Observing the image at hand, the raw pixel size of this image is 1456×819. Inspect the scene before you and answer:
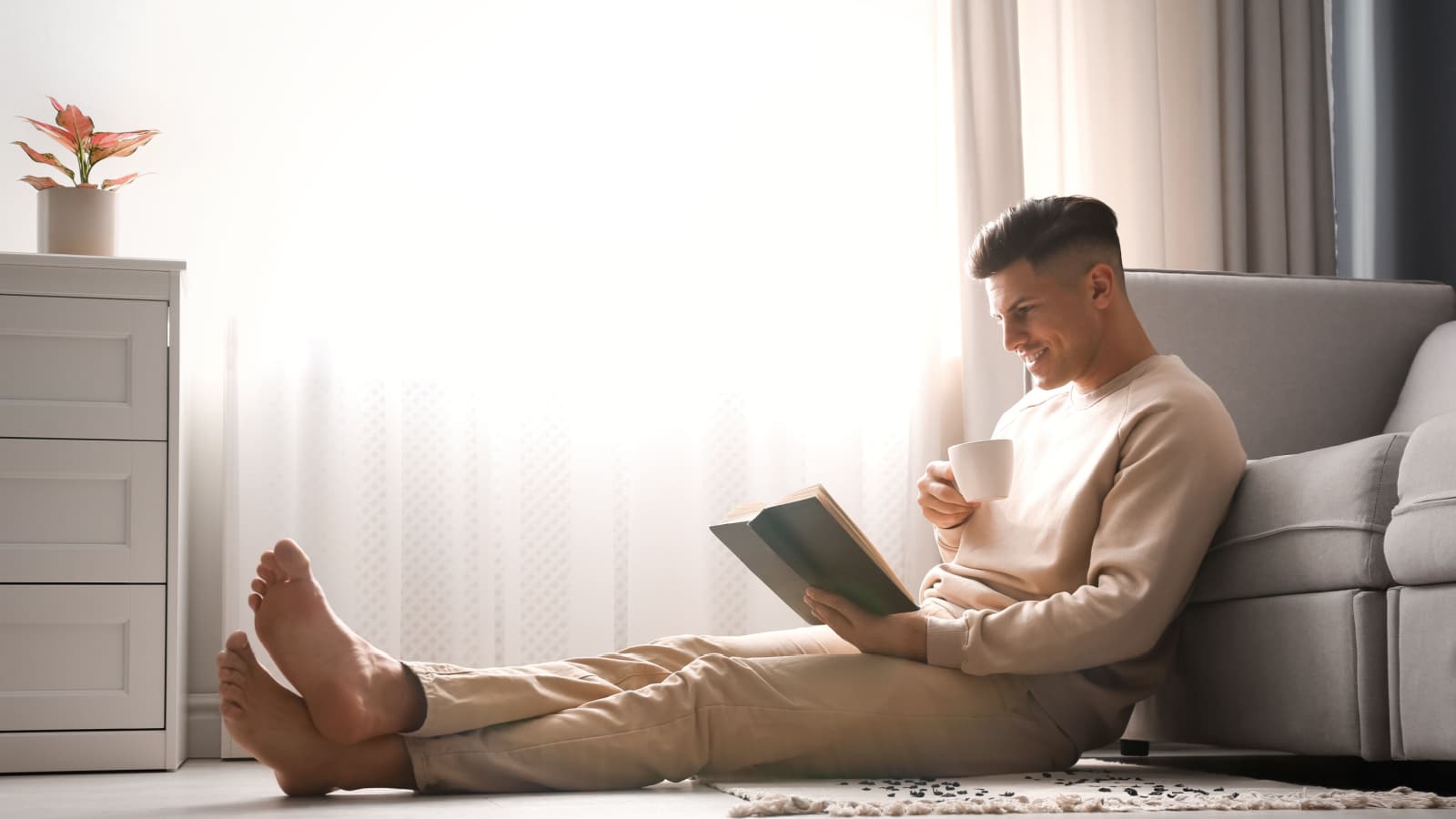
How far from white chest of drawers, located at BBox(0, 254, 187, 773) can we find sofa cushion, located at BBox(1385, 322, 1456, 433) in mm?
2145

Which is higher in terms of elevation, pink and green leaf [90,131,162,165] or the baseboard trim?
pink and green leaf [90,131,162,165]

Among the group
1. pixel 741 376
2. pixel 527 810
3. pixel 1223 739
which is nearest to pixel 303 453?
pixel 741 376

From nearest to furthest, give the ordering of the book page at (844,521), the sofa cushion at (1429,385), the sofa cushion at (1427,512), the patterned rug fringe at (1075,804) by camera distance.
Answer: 1. the patterned rug fringe at (1075,804)
2. the sofa cushion at (1427,512)
3. the book page at (844,521)
4. the sofa cushion at (1429,385)

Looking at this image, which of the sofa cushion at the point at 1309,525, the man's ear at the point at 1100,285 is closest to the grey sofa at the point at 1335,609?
the sofa cushion at the point at 1309,525

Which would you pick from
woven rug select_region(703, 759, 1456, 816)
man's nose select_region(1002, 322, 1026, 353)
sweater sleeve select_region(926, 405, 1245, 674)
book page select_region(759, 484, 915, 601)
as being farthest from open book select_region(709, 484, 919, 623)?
man's nose select_region(1002, 322, 1026, 353)

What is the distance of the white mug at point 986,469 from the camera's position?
1.76 meters

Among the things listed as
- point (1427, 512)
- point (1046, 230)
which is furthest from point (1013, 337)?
point (1427, 512)

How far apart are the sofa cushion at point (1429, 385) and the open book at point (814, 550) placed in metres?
1.12

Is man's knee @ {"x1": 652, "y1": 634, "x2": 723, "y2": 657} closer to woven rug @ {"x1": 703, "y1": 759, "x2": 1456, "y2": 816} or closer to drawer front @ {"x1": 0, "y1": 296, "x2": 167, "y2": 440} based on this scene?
woven rug @ {"x1": 703, "y1": 759, "x2": 1456, "y2": 816}

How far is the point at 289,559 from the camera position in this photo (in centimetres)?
159

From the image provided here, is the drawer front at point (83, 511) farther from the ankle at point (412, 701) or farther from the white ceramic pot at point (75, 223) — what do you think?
the ankle at point (412, 701)

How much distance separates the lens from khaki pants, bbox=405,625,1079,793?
1.58 metres

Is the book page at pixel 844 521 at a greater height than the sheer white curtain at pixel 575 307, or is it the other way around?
the sheer white curtain at pixel 575 307

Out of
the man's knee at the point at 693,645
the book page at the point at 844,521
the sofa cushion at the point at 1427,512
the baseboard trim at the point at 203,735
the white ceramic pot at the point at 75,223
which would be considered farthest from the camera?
the baseboard trim at the point at 203,735
